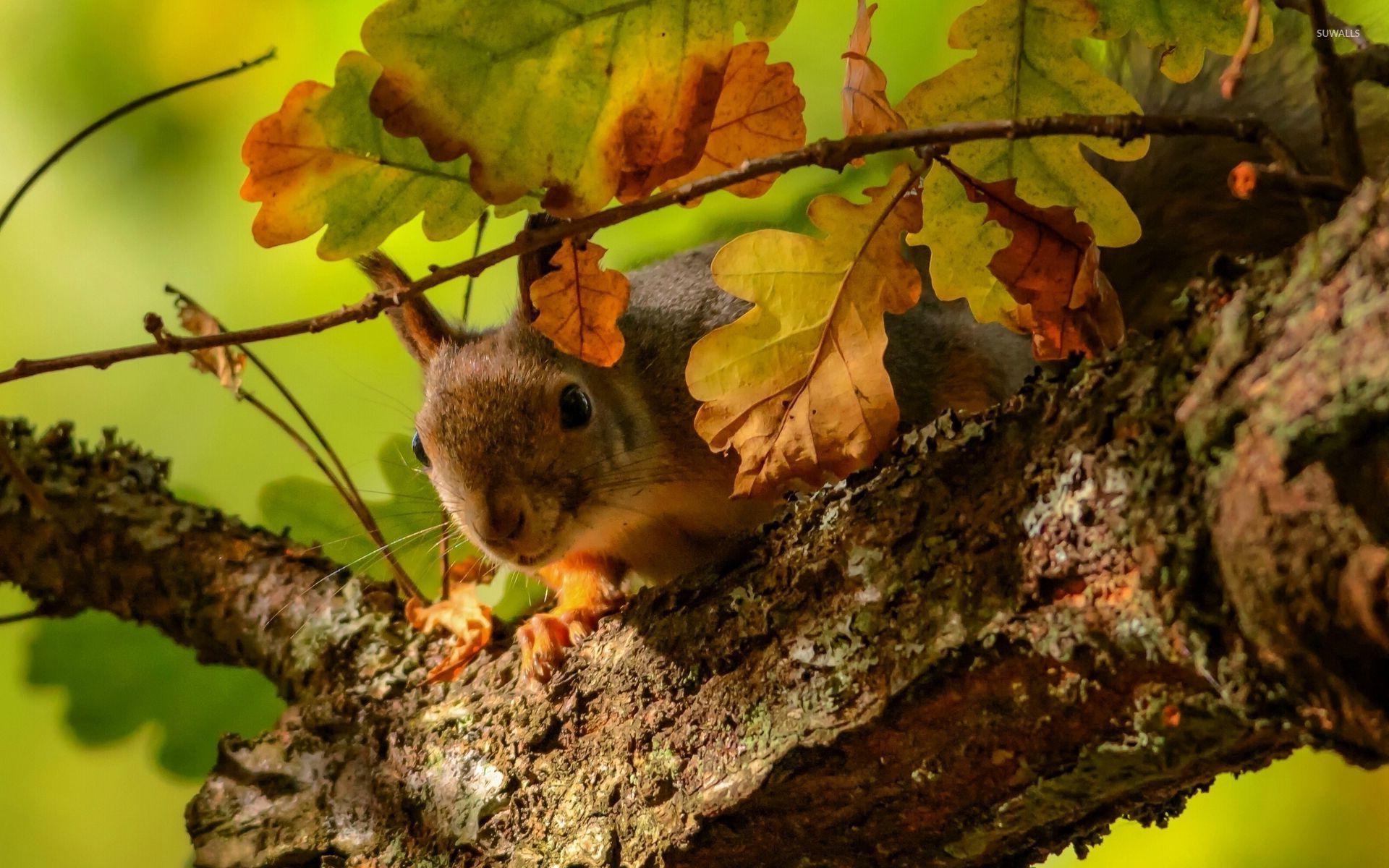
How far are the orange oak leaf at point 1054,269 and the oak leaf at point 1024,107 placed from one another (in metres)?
0.06

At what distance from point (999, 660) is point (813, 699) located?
19cm

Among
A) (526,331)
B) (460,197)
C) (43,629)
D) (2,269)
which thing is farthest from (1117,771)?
(2,269)

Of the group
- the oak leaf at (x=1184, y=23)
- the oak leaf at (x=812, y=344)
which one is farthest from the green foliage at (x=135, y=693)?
the oak leaf at (x=1184, y=23)

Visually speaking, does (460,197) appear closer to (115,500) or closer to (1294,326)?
(1294,326)

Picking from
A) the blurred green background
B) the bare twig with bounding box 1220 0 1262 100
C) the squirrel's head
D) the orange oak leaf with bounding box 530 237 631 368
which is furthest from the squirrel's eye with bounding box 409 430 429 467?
the bare twig with bounding box 1220 0 1262 100

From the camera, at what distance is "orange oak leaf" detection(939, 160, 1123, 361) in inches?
32.5

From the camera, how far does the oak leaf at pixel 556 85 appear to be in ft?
2.63

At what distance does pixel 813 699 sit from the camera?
88 centimetres

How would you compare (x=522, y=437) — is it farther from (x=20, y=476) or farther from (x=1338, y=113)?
(x=1338, y=113)

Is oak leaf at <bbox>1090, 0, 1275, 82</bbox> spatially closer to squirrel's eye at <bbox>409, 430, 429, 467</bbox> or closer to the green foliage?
squirrel's eye at <bbox>409, 430, 429, 467</bbox>

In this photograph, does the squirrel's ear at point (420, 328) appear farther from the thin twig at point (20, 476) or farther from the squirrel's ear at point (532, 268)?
the thin twig at point (20, 476)

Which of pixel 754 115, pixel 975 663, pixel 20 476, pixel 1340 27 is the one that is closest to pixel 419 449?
pixel 20 476

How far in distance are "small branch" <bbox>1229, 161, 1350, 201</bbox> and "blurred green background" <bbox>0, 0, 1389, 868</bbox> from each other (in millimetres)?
1327

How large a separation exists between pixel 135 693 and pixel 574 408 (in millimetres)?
1197
